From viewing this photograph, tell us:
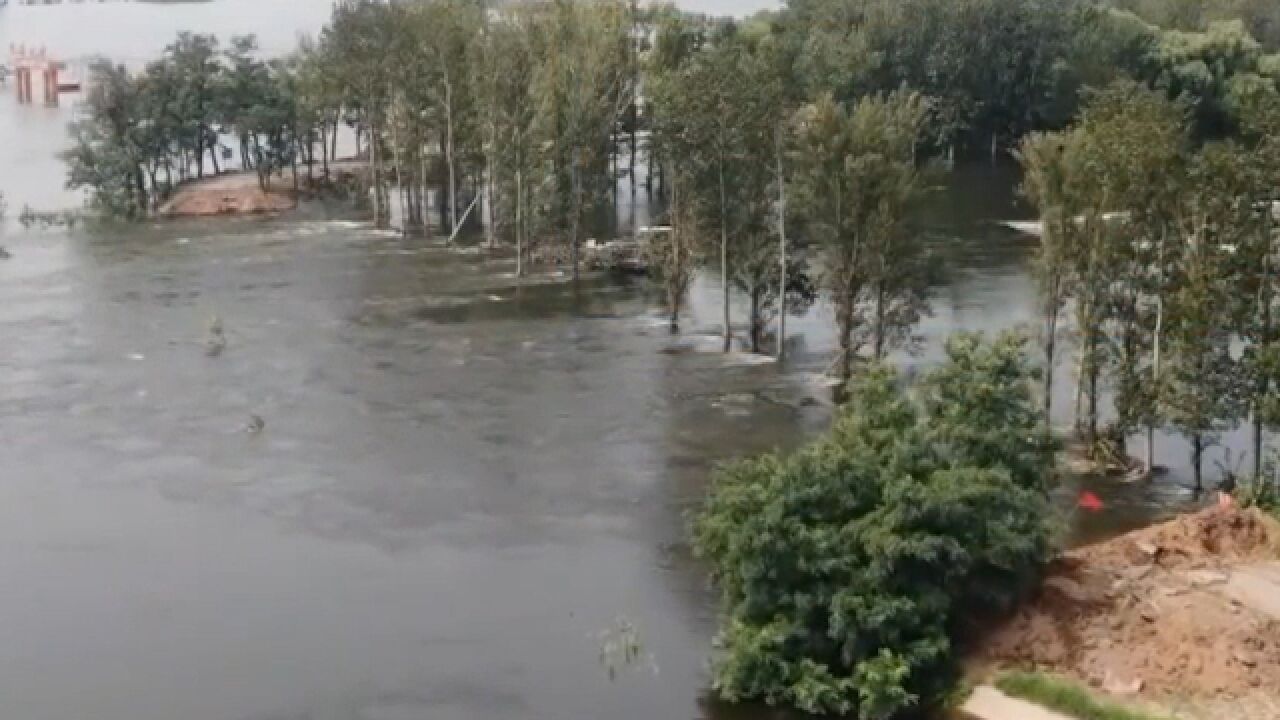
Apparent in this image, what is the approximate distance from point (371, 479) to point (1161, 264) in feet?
62.2

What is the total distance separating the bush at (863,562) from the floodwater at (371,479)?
137 cm

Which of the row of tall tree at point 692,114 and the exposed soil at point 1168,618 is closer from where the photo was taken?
the exposed soil at point 1168,618

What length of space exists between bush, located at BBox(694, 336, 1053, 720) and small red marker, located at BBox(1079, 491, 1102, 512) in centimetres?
858

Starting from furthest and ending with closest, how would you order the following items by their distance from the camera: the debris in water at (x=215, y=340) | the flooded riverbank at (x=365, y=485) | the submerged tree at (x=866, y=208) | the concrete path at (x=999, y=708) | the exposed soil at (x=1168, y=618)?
the debris in water at (x=215, y=340), the submerged tree at (x=866, y=208), the flooded riverbank at (x=365, y=485), the exposed soil at (x=1168, y=618), the concrete path at (x=999, y=708)

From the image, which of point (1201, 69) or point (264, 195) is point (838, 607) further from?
point (1201, 69)

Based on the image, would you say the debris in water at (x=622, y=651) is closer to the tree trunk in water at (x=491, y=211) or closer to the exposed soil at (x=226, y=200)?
the tree trunk in water at (x=491, y=211)

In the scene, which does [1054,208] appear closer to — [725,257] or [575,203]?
[725,257]

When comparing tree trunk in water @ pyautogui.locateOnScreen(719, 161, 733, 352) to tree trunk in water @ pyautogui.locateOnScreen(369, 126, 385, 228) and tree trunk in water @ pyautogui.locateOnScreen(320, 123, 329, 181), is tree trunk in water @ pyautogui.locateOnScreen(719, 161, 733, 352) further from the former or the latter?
tree trunk in water @ pyautogui.locateOnScreen(320, 123, 329, 181)

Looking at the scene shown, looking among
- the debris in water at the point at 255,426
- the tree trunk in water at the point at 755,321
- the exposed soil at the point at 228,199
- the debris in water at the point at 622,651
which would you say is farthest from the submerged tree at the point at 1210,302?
the exposed soil at the point at 228,199

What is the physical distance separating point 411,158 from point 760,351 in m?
28.4

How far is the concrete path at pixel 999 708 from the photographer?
26.9 m

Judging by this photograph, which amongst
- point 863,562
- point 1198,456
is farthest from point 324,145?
point 863,562

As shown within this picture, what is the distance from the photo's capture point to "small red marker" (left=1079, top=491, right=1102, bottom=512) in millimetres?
37781

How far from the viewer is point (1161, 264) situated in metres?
38.7
